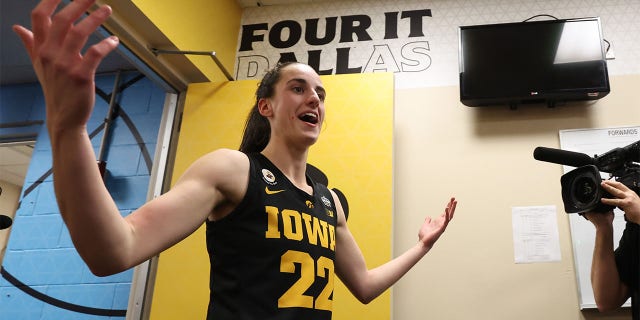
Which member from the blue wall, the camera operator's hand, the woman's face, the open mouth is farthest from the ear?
the blue wall

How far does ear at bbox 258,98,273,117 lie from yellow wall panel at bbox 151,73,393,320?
103 centimetres

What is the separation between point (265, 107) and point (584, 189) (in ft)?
3.53

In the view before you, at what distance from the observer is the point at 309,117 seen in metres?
1.34

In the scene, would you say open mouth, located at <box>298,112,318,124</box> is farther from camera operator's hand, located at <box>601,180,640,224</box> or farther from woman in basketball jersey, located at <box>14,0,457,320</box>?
camera operator's hand, located at <box>601,180,640,224</box>

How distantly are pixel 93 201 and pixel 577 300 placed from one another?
207 cm

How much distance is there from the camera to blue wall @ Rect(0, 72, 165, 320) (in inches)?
110

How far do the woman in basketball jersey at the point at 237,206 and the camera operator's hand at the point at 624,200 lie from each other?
1.61 feet

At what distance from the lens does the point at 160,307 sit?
2332 mm

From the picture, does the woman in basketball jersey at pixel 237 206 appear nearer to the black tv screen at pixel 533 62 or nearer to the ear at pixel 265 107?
the ear at pixel 265 107

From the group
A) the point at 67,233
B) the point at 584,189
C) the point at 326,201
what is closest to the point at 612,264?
the point at 584,189

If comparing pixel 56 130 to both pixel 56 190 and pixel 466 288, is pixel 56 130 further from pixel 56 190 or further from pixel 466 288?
pixel 466 288

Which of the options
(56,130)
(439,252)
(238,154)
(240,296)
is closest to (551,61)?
(439,252)

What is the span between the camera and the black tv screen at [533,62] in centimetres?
237

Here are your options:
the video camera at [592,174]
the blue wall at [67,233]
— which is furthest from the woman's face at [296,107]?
the blue wall at [67,233]
